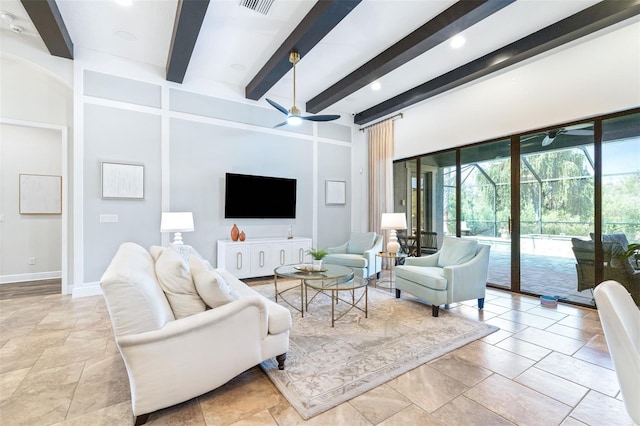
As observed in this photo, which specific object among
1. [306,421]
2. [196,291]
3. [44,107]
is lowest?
[306,421]

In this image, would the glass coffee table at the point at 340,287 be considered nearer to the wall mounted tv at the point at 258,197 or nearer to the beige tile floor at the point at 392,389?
the beige tile floor at the point at 392,389

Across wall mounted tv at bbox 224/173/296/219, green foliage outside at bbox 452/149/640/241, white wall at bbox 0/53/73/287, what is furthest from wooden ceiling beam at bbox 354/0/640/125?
white wall at bbox 0/53/73/287

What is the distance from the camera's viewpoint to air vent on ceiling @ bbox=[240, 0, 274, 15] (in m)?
2.85

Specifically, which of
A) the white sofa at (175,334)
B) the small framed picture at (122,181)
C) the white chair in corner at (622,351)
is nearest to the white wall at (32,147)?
the small framed picture at (122,181)

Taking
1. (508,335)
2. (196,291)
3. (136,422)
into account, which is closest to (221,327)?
(196,291)

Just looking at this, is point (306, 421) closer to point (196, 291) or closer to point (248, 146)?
point (196, 291)

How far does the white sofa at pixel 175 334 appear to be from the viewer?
5.00 ft

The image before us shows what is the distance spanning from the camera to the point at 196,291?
1.97 m

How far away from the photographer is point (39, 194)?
4926 mm

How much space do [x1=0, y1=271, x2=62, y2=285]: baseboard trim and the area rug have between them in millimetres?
4652

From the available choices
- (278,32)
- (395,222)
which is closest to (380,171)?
(395,222)

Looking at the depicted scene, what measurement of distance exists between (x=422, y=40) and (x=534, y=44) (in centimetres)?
134

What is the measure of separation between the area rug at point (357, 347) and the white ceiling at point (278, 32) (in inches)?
129

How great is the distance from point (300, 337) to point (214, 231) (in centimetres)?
280
